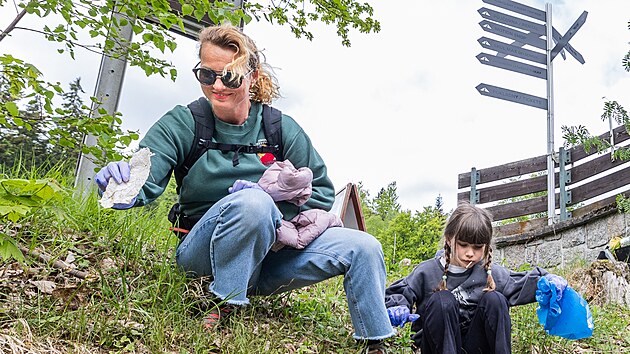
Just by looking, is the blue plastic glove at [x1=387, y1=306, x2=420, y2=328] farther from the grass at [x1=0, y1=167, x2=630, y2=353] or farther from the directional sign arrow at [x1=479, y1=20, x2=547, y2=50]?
the directional sign arrow at [x1=479, y1=20, x2=547, y2=50]

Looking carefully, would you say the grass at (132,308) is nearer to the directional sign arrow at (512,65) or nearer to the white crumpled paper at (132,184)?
the white crumpled paper at (132,184)

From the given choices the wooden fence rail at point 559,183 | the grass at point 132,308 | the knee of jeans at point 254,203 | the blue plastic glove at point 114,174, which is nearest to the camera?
the grass at point 132,308

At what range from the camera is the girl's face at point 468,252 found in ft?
9.23

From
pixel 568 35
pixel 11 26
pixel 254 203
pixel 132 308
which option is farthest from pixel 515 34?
pixel 132 308

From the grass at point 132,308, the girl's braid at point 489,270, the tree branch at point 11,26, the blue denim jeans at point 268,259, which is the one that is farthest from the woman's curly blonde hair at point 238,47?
the girl's braid at point 489,270

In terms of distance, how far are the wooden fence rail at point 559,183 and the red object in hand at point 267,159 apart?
5.67 metres

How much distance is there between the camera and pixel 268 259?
8.44 feet

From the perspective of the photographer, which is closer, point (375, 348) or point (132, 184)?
point (132, 184)

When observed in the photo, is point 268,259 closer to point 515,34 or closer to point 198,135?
point 198,135

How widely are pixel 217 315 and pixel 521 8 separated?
28.0 ft

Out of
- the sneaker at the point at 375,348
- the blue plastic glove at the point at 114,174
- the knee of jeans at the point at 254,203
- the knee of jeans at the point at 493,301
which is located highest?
the blue plastic glove at the point at 114,174

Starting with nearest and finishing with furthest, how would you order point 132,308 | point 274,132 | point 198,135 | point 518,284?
point 132,308 → point 198,135 → point 274,132 → point 518,284

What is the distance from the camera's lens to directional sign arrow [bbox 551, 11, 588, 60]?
9039 mm

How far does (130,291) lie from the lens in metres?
2.44
